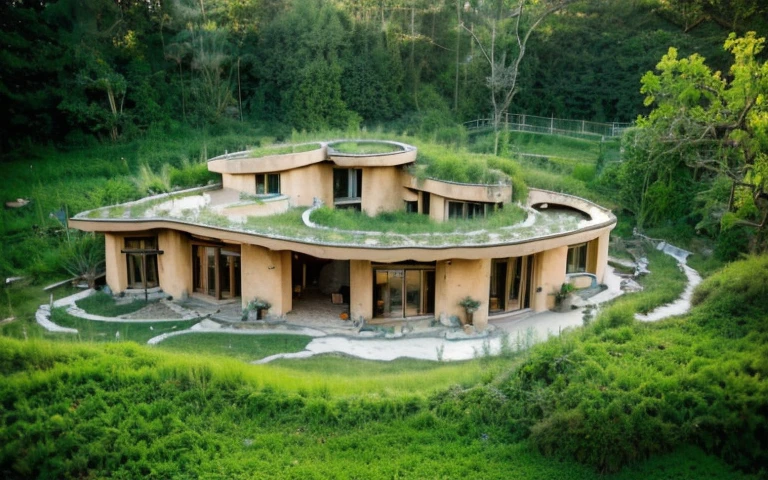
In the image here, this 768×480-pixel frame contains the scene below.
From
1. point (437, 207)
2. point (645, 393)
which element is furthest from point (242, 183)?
A: point (645, 393)

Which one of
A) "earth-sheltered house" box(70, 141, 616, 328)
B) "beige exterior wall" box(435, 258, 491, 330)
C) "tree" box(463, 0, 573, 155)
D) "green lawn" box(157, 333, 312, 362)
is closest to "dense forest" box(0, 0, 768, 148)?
"tree" box(463, 0, 573, 155)

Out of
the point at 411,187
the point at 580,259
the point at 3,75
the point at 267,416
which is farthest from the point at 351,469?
the point at 3,75

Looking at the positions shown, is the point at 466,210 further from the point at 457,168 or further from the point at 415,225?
the point at 415,225

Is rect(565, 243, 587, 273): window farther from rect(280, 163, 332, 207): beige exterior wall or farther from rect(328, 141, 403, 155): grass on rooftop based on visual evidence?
rect(280, 163, 332, 207): beige exterior wall

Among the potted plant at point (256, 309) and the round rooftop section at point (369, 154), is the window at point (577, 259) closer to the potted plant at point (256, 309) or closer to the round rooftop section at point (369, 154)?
the round rooftop section at point (369, 154)

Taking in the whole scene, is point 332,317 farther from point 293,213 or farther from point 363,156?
point 363,156

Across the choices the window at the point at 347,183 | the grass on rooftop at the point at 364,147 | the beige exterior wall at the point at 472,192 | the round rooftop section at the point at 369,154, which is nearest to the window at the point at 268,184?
the round rooftop section at the point at 369,154
